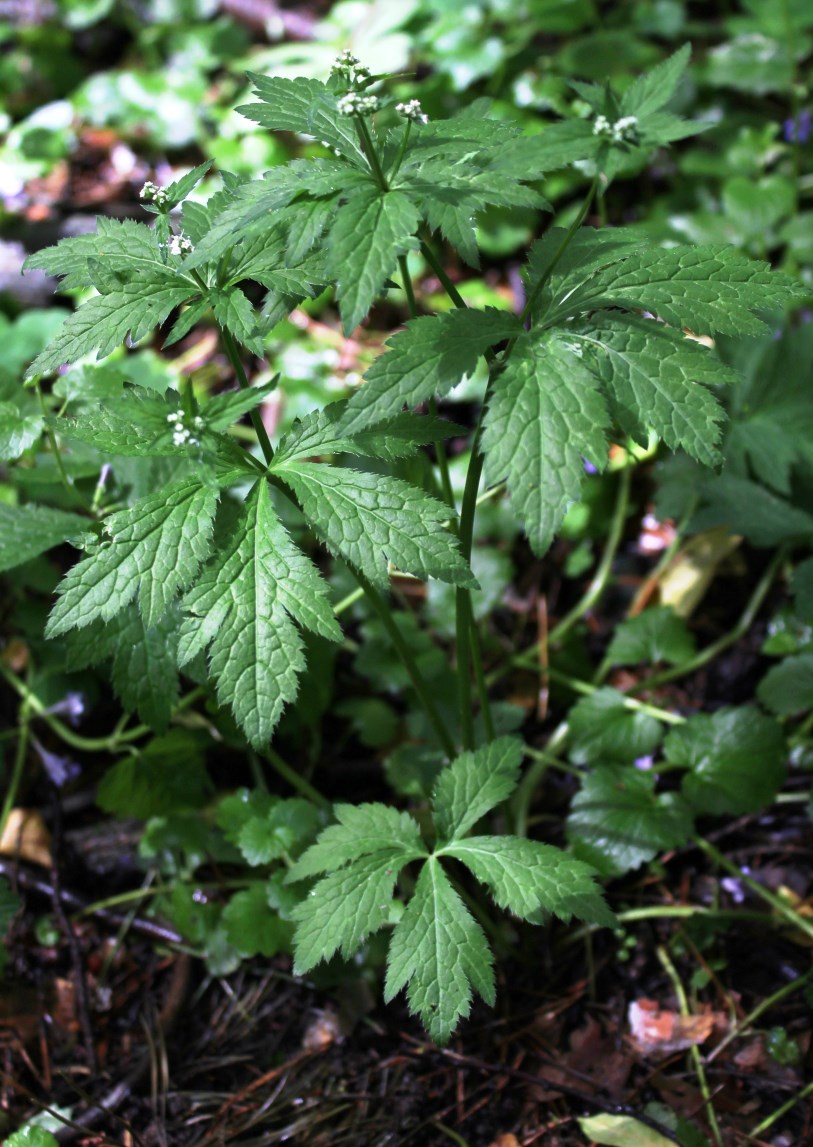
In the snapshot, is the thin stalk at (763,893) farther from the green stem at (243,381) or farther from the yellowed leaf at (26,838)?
the yellowed leaf at (26,838)

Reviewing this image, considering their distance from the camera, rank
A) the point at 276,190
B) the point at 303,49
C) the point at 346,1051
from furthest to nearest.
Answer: the point at 303,49, the point at 346,1051, the point at 276,190

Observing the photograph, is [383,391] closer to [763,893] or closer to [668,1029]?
[763,893]

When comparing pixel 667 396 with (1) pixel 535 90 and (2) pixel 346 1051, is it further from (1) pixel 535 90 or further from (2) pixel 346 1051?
(1) pixel 535 90

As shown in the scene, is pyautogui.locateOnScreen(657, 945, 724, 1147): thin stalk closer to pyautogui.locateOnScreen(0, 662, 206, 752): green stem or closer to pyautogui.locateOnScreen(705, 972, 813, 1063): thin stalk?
pyautogui.locateOnScreen(705, 972, 813, 1063): thin stalk

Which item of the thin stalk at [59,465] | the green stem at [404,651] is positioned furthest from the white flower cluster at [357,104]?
the thin stalk at [59,465]

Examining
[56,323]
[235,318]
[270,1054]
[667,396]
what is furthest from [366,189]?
[56,323]
